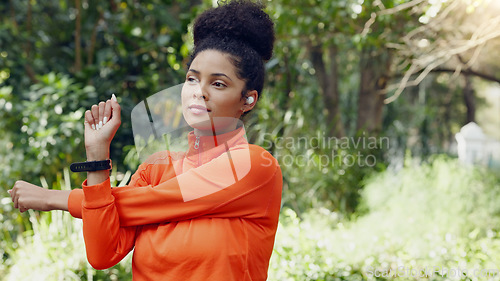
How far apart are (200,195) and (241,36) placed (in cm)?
49

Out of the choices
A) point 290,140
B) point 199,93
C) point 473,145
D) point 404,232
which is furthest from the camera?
point 473,145

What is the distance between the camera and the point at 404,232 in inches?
186

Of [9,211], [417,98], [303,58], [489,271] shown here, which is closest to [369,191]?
[489,271]

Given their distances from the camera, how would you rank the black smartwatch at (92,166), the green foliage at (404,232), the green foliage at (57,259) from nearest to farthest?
the black smartwatch at (92,166), the green foliage at (57,259), the green foliage at (404,232)

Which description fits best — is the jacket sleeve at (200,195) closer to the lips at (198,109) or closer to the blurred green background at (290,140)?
the lips at (198,109)

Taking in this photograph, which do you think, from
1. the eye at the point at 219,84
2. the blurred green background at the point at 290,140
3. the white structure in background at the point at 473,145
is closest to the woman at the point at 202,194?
the eye at the point at 219,84

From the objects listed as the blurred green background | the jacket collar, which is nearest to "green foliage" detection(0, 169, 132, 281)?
the blurred green background

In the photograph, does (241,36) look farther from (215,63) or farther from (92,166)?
(92,166)

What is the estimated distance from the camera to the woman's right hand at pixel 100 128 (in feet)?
3.99

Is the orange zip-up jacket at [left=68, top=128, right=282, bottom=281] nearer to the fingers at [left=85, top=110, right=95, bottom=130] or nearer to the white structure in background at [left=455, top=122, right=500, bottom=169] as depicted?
the fingers at [left=85, top=110, right=95, bottom=130]

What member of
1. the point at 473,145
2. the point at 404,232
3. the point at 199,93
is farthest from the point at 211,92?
the point at 473,145

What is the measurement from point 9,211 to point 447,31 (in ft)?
17.2

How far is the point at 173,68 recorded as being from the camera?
5074 mm

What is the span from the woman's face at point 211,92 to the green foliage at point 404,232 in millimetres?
2231
